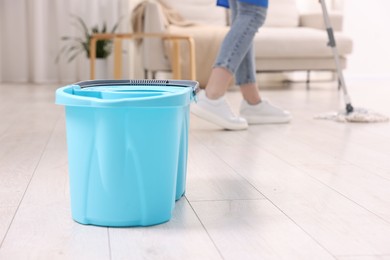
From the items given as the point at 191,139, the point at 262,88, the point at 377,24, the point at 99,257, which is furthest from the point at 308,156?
the point at 377,24

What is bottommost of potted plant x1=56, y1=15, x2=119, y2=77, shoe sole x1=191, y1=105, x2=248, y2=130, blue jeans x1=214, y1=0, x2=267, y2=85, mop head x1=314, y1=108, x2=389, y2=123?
mop head x1=314, y1=108, x2=389, y2=123

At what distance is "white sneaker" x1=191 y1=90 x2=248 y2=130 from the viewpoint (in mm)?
2221

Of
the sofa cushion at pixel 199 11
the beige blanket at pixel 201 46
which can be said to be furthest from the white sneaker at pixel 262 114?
the sofa cushion at pixel 199 11

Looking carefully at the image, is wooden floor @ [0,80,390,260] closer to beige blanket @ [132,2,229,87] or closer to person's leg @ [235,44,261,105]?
person's leg @ [235,44,261,105]

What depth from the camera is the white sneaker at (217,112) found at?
7.29 feet

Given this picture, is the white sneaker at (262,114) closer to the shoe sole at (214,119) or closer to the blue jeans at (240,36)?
the shoe sole at (214,119)

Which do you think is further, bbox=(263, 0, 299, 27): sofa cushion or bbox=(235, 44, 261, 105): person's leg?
bbox=(263, 0, 299, 27): sofa cushion

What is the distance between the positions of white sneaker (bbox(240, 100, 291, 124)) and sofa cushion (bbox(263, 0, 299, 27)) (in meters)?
2.21

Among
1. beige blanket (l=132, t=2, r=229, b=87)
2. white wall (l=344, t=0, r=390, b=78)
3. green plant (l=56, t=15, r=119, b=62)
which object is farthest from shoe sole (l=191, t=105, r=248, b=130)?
white wall (l=344, t=0, r=390, b=78)

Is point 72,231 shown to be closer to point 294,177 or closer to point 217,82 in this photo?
point 294,177

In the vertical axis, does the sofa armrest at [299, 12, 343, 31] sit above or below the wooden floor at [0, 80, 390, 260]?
above

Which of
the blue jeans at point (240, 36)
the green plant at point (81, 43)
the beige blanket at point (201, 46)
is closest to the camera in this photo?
the blue jeans at point (240, 36)

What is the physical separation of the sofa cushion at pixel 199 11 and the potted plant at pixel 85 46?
50 centimetres

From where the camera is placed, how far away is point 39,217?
1.14 meters
